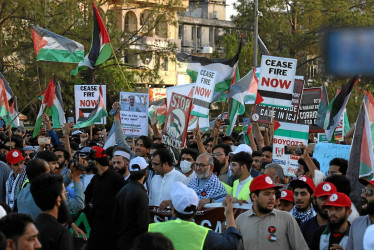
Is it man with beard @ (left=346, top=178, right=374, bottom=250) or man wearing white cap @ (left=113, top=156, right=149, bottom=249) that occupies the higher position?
man with beard @ (left=346, top=178, right=374, bottom=250)

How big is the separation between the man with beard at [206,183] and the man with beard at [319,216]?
5.35 feet

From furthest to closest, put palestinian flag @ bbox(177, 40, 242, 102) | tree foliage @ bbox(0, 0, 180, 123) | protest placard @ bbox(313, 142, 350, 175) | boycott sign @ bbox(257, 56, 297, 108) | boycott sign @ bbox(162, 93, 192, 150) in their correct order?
tree foliage @ bbox(0, 0, 180, 123)
palestinian flag @ bbox(177, 40, 242, 102)
boycott sign @ bbox(257, 56, 297, 108)
boycott sign @ bbox(162, 93, 192, 150)
protest placard @ bbox(313, 142, 350, 175)

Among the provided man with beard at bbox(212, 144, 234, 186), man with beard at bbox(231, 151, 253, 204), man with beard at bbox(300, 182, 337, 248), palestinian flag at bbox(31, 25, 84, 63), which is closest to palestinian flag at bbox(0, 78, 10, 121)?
palestinian flag at bbox(31, 25, 84, 63)

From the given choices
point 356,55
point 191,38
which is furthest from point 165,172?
point 191,38

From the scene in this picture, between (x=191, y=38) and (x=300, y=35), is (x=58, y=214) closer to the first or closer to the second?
(x=300, y=35)

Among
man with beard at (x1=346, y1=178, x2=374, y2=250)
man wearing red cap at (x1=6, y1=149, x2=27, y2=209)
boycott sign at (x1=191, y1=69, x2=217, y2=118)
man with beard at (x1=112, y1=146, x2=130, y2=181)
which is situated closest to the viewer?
man with beard at (x1=346, y1=178, x2=374, y2=250)

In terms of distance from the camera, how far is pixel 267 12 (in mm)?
40969

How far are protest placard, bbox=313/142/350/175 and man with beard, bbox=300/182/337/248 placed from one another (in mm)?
4003

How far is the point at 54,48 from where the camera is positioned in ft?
56.2

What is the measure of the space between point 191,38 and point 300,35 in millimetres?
29786

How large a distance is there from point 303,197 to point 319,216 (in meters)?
0.63

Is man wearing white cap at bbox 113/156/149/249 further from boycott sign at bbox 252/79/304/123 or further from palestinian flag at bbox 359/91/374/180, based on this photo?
boycott sign at bbox 252/79/304/123

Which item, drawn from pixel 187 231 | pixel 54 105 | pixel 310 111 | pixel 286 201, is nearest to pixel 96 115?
pixel 54 105

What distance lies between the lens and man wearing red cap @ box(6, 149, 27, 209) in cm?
999
